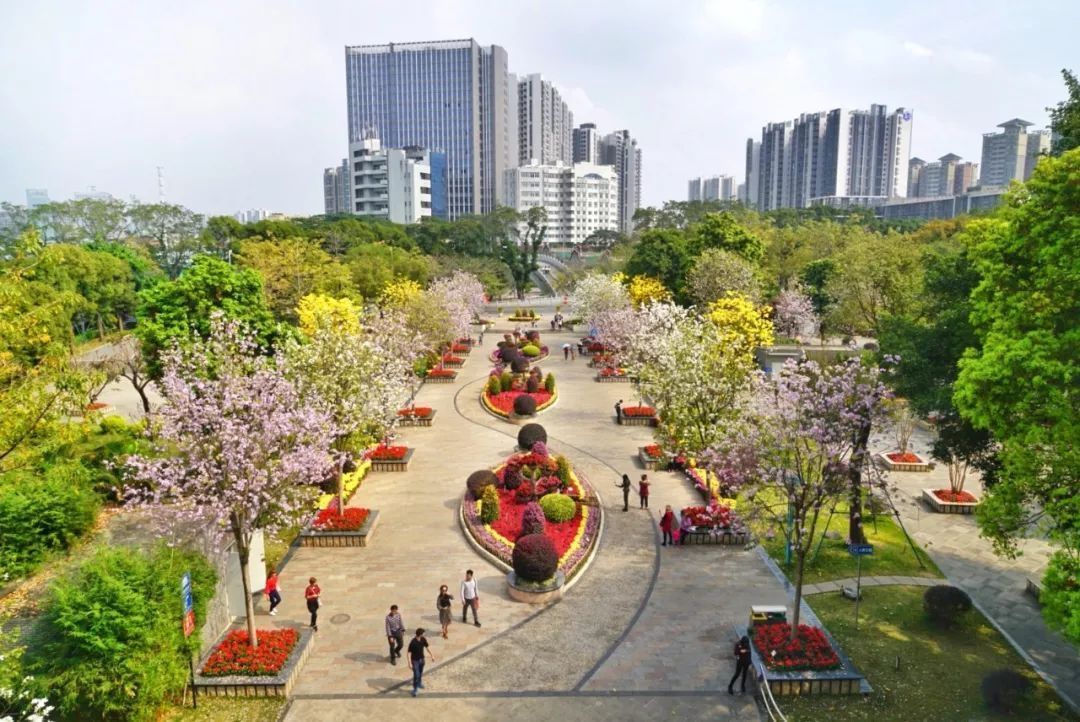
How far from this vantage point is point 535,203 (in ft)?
550

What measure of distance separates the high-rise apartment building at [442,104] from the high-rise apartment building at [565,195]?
11.5m

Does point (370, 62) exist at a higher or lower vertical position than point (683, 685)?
higher

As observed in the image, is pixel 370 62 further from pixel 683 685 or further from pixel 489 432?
pixel 683 685

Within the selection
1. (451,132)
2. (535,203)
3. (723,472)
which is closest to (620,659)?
(723,472)

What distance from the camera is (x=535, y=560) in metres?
18.1

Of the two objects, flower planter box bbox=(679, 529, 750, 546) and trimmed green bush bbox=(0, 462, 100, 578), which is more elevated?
trimmed green bush bbox=(0, 462, 100, 578)

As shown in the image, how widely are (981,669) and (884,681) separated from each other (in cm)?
224

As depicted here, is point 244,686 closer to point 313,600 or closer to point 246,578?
point 246,578

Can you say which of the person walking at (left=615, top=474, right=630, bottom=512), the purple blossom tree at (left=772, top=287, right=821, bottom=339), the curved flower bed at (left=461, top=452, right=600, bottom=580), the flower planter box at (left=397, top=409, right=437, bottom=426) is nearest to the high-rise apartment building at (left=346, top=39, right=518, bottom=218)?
the purple blossom tree at (left=772, top=287, right=821, bottom=339)

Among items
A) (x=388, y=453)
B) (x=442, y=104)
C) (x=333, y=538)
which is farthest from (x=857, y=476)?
(x=442, y=104)

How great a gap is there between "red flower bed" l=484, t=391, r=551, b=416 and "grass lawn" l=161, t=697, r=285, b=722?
2344 cm

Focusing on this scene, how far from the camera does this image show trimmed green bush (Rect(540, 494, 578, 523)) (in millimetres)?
22516

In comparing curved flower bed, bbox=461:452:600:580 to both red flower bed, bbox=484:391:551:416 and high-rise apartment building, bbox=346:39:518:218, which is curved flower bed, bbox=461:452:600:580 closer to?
red flower bed, bbox=484:391:551:416

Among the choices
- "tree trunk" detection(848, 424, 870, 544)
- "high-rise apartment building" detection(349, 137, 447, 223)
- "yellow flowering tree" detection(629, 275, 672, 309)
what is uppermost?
"high-rise apartment building" detection(349, 137, 447, 223)
